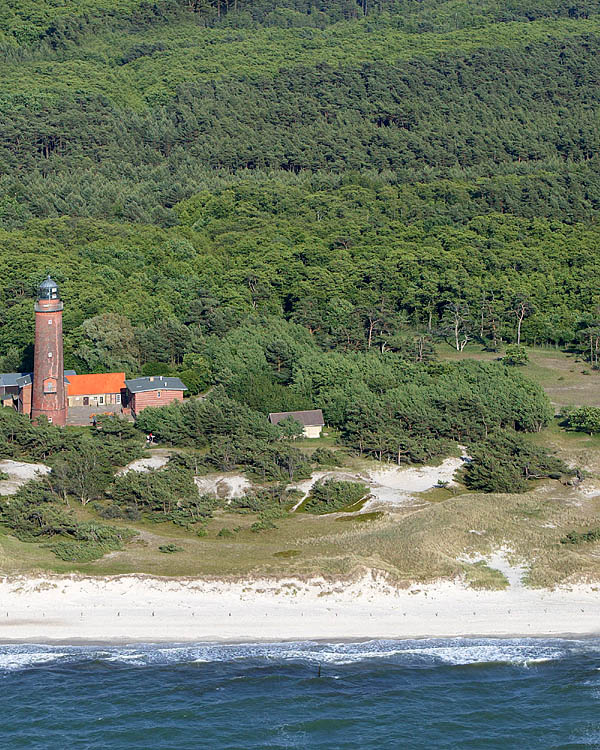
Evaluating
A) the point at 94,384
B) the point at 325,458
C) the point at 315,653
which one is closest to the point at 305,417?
the point at 325,458

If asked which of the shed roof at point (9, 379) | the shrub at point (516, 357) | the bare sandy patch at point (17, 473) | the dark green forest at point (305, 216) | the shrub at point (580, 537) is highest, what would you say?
the dark green forest at point (305, 216)

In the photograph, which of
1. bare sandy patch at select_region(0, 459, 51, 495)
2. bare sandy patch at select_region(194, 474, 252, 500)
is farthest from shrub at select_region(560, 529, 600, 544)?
bare sandy patch at select_region(0, 459, 51, 495)

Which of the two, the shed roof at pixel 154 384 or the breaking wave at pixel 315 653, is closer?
the breaking wave at pixel 315 653

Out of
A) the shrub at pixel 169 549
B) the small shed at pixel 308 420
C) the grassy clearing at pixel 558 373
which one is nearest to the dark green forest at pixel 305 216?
the small shed at pixel 308 420

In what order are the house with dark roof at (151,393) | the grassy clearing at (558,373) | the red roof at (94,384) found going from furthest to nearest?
1. the grassy clearing at (558,373)
2. the red roof at (94,384)
3. the house with dark roof at (151,393)

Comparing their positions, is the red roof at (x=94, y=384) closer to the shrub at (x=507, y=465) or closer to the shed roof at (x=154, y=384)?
the shed roof at (x=154, y=384)

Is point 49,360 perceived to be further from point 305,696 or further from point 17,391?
point 305,696

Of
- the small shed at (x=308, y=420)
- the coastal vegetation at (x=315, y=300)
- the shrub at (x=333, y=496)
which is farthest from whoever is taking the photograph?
the small shed at (x=308, y=420)
